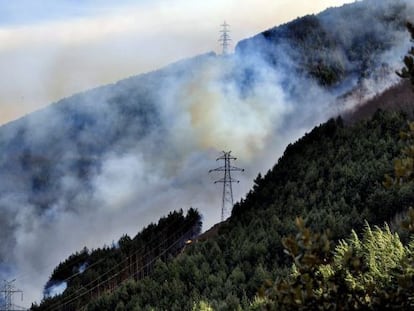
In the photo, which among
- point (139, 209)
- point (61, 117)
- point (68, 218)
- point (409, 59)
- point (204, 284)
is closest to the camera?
point (409, 59)

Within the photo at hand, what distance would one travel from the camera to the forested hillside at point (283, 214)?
44969 millimetres

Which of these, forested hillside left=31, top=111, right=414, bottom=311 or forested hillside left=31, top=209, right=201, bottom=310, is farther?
forested hillside left=31, top=209, right=201, bottom=310

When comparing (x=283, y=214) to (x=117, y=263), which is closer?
(x=283, y=214)

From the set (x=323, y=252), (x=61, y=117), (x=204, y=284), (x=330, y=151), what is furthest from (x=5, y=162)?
(x=323, y=252)

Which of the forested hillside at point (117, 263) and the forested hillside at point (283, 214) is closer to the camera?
the forested hillside at point (283, 214)

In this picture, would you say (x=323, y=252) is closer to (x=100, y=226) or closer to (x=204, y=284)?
(x=204, y=284)

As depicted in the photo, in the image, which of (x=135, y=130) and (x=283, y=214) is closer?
(x=283, y=214)

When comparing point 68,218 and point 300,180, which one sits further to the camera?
point 68,218

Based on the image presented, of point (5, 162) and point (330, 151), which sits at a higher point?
point (5, 162)

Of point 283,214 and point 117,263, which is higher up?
point 117,263

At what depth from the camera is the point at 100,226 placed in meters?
110

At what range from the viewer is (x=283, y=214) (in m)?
57.8

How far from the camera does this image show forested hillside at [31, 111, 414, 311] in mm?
44969

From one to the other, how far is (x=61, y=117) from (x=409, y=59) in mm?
138746
